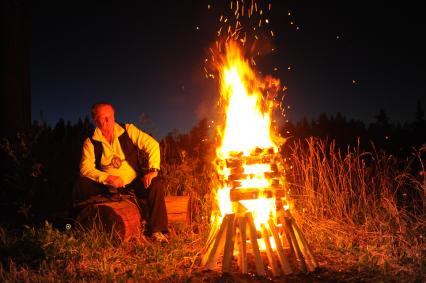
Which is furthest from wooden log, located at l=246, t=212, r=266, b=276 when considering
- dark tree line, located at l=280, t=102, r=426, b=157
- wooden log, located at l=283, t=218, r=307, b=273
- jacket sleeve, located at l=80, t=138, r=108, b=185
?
dark tree line, located at l=280, t=102, r=426, b=157

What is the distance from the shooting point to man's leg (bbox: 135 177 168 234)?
202 inches

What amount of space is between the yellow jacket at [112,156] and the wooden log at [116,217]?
36 centimetres

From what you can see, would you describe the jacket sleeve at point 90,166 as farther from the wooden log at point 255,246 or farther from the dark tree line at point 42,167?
the wooden log at point 255,246

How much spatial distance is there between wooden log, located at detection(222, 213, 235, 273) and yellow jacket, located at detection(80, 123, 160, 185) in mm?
1831

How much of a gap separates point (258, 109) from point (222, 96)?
50 centimetres

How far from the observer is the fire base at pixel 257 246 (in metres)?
3.68

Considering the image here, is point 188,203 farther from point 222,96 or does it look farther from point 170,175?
point 222,96

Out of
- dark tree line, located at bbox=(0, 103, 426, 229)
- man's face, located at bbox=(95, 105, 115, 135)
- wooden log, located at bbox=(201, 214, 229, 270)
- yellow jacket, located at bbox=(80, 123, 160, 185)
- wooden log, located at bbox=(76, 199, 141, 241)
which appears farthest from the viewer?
dark tree line, located at bbox=(0, 103, 426, 229)

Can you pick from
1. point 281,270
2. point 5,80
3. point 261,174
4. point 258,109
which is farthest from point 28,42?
point 281,270

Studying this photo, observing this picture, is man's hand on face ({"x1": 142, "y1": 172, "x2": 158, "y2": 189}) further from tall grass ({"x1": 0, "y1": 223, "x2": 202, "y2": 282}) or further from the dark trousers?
tall grass ({"x1": 0, "y1": 223, "x2": 202, "y2": 282})

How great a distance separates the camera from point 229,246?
3.76 m

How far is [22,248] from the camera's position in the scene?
4.56 metres

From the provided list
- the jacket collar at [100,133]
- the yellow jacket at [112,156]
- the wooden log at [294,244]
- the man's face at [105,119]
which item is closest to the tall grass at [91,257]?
the yellow jacket at [112,156]

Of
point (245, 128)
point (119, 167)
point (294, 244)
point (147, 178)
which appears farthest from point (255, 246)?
point (119, 167)
